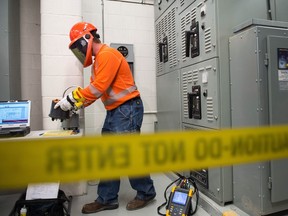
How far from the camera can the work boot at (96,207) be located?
75.6 inches

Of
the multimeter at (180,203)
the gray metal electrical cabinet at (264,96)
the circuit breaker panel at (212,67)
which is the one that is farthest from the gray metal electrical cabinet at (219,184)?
the multimeter at (180,203)

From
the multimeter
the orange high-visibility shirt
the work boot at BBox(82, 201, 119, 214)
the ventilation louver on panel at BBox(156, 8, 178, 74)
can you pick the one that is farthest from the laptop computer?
the ventilation louver on panel at BBox(156, 8, 178, 74)

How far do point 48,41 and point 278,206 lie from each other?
9.04 feet

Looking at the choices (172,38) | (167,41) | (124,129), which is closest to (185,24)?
(172,38)

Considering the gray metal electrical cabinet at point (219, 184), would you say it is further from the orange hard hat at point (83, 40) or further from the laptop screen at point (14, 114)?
the laptop screen at point (14, 114)

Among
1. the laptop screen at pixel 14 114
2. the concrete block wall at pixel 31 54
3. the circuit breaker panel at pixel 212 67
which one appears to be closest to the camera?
the circuit breaker panel at pixel 212 67

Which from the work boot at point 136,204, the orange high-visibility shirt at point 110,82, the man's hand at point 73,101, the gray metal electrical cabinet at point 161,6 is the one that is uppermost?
the gray metal electrical cabinet at point 161,6

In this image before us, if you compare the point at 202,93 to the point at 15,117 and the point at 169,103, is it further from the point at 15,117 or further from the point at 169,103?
the point at 15,117

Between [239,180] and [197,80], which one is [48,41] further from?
[239,180]

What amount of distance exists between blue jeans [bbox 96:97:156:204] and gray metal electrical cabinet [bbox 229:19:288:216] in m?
0.89

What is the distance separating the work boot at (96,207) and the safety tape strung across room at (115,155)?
62.2 inches

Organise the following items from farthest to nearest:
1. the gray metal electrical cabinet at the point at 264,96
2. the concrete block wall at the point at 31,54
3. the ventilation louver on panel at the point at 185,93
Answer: the concrete block wall at the point at 31,54
the ventilation louver on panel at the point at 185,93
the gray metal electrical cabinet at the point at 264,96

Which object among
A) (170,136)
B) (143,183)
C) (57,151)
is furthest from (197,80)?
(57,151)

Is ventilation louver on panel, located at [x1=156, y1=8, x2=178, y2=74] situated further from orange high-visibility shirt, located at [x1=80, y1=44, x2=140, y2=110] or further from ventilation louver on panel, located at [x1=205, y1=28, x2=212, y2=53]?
orange high-visibility shirt, located at [x1=80, y1=44, x2=140, y2=110]
